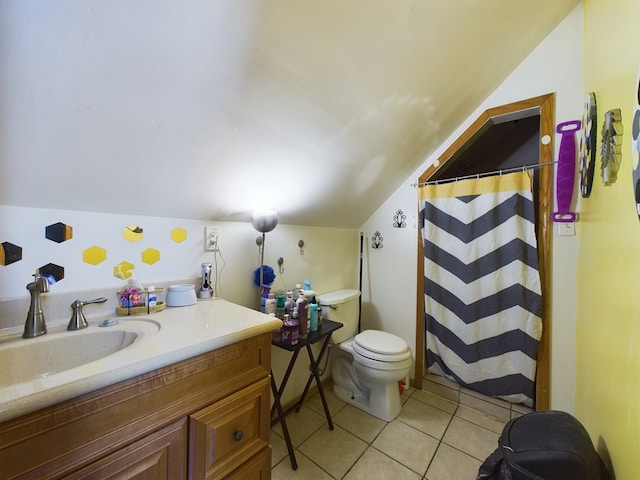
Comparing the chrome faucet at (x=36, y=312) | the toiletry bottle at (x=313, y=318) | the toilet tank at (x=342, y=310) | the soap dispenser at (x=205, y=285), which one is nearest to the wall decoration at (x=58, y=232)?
the chrome faucet at (x=36, y=312)

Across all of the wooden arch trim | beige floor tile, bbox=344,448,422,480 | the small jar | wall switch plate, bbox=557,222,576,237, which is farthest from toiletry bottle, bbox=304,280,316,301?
wall switch plate, bbox=557,222,576,237

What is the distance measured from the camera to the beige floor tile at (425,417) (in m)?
1.62

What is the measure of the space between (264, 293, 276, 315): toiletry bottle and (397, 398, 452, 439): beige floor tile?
3.78 ft

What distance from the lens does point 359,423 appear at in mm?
1673

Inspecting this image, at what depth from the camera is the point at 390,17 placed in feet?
3.13

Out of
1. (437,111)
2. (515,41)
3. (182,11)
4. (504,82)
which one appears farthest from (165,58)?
(504,82)

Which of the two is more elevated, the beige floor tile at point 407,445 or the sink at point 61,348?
the sink at point 61,348

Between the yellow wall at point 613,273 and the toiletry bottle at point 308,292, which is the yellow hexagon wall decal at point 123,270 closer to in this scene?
the toiletry bottle at point 308,292

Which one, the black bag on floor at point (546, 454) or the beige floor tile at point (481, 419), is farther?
the beige floor tile at point (481, 419)

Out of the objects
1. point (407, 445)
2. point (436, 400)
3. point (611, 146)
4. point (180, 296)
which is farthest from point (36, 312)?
point (436, 400)

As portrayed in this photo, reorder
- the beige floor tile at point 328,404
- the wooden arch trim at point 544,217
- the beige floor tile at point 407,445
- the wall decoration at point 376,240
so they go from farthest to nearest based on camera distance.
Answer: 1. the wall decoration at point 376,240
2. the beige floor tile at point 328,404
3. the wooden arch trim at point 544,217
4. the beige floor tile at point 407,445

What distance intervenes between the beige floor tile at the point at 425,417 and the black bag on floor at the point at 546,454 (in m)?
0.79

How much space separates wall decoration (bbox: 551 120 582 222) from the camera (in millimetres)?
1429

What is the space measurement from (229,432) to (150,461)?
238 mm
